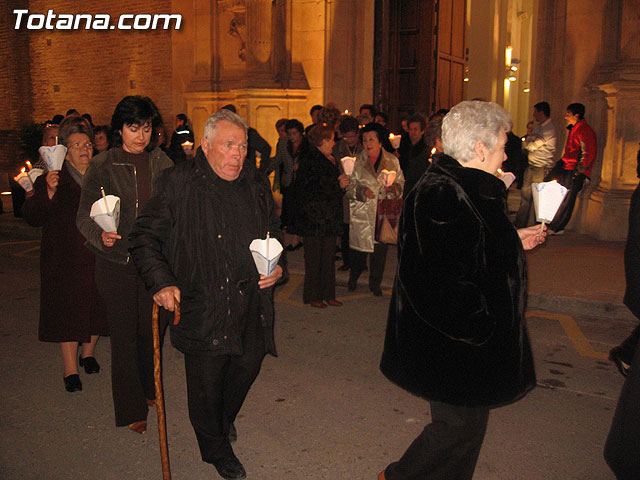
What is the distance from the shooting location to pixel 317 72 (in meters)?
13.8

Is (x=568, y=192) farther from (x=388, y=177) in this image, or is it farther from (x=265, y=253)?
(x=265, y=253)

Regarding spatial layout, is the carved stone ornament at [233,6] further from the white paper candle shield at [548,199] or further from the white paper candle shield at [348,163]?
the white paper candle shield at [548,199]

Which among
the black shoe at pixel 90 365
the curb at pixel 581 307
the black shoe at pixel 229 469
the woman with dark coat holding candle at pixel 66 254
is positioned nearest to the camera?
the black shoe at pixel 229 469

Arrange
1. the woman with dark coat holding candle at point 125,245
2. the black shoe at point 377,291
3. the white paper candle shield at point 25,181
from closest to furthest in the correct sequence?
the woman with dark coat holding candle at point 125,245 → the white paper candle shield at point 25,181 → the black shoe at point 377,291

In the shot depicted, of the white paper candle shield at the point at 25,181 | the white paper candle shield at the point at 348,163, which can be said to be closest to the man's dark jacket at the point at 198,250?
the white paper candle shield at the point at 25,181

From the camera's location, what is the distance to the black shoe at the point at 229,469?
147 inches

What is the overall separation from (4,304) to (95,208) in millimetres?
4381

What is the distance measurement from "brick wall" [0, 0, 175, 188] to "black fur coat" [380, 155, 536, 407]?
14.7 metres

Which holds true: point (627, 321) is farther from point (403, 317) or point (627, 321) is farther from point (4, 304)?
point (4, 304)

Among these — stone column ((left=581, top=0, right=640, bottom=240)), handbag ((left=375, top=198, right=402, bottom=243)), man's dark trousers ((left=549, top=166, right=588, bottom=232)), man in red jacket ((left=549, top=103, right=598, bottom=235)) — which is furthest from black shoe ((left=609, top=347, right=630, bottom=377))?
Answer: stone column ((left=581, top=0, right=640, bottom=240))

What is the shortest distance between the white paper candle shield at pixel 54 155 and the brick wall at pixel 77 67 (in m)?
12.1

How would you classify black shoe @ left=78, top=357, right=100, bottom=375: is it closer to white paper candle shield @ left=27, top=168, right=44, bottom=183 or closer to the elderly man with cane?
white paper candle shield @ left=27, top=168, right=44, bottom=183

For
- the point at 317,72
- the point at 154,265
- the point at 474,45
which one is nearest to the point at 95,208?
the point at 154,265
